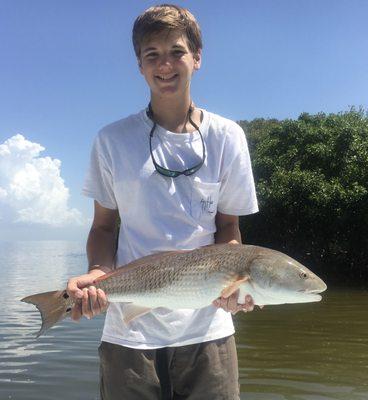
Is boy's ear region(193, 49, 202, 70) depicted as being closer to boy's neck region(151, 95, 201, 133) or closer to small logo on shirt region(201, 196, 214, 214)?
boy's neck region(151, 95, 201, 133)

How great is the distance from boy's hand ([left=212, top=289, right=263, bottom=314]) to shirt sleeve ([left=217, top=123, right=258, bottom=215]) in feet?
1.99

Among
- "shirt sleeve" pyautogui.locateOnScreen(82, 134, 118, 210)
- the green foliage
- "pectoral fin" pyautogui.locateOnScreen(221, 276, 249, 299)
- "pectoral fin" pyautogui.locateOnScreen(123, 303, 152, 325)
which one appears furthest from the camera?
the green foliage

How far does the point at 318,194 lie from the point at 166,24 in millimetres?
18754

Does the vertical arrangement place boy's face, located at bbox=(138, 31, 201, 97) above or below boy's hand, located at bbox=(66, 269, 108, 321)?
above

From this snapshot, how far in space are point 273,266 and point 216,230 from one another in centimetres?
52

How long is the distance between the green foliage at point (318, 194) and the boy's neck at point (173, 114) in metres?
17.9

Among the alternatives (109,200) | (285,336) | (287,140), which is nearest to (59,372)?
(285,336)

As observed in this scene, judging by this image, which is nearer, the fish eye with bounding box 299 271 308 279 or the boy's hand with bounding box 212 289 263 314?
the boy's hand with bounding box 212 289 263 314

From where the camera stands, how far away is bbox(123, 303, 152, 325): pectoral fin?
266 cm

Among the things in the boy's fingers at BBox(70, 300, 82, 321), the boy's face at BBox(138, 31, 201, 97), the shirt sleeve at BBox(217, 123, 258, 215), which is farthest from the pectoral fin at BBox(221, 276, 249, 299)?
the boy's face at BBox(138, 31, 201, 97)

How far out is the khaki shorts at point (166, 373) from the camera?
8.79 feet

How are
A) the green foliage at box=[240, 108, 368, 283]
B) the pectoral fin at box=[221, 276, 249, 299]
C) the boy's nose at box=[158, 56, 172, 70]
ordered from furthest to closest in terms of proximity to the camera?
the green foliage at box=[240, 108, 368, 283]
the boy's nose at box=[158, 56, 172, 70]
the pectoral fin at box=[221, 276, 249, 299]

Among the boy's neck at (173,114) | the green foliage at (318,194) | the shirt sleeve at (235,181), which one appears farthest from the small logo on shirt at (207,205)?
the green foliage at (318,194)

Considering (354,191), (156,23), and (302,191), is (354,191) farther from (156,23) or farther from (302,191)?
(156,23)
